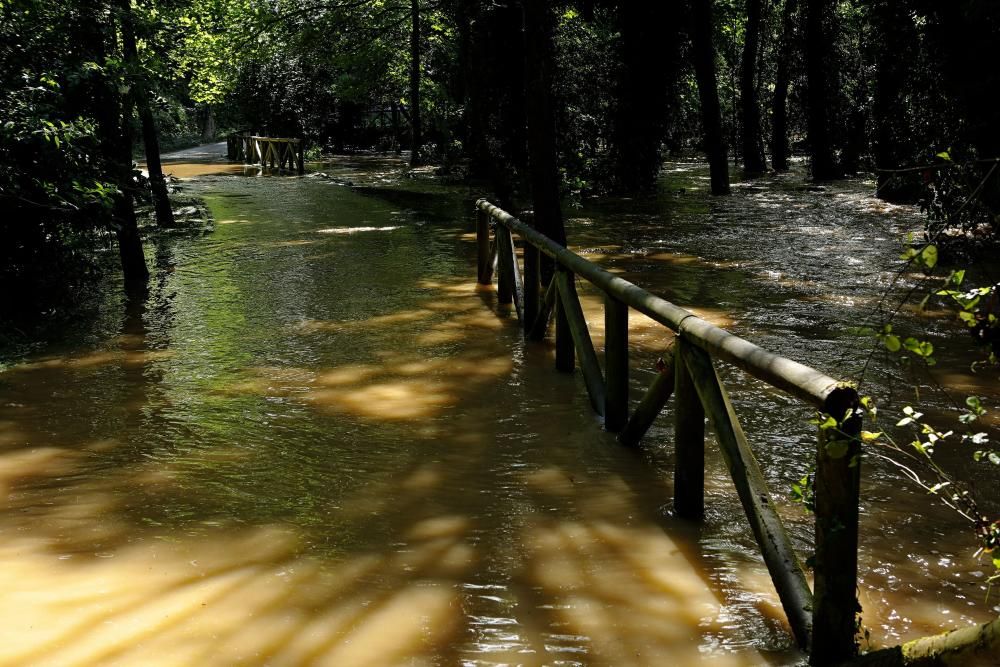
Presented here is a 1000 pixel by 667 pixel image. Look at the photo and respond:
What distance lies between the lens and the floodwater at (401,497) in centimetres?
326

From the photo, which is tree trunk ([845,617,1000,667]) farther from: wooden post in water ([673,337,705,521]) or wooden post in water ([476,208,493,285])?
wooden post in water ([476,208,493,285])

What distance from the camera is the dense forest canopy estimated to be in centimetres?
880

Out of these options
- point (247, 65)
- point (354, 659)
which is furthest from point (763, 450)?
point (247, 65)

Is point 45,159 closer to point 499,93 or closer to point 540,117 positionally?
point 540,117

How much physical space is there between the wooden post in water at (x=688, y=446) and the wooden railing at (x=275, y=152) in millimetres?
26107

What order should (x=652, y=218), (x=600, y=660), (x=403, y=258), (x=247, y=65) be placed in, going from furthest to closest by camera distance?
(x=247, y=65)
(x=652, y=218)
(x=403, y=258)
(x=600, y=660)

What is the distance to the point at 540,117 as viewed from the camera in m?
9.38

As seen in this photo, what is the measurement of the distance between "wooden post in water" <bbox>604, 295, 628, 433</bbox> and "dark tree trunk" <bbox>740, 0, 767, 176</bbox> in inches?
729

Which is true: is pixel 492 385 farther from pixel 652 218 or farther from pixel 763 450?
pixel 652 218

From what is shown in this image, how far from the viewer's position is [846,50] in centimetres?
2125

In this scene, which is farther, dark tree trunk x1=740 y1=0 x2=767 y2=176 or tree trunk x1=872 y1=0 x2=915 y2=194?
dark tree trunk x1=740 y1=0 x2=767 y2=176

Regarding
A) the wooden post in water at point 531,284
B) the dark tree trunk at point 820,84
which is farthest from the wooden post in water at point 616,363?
the dark tree trunk at point 820,84

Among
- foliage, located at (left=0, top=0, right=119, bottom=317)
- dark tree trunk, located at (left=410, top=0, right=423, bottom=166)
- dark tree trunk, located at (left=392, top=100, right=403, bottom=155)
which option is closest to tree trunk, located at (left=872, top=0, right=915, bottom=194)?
foliage, located at (left=0, top=0, right=119, bottom=317)

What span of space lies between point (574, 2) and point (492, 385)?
12754mm
